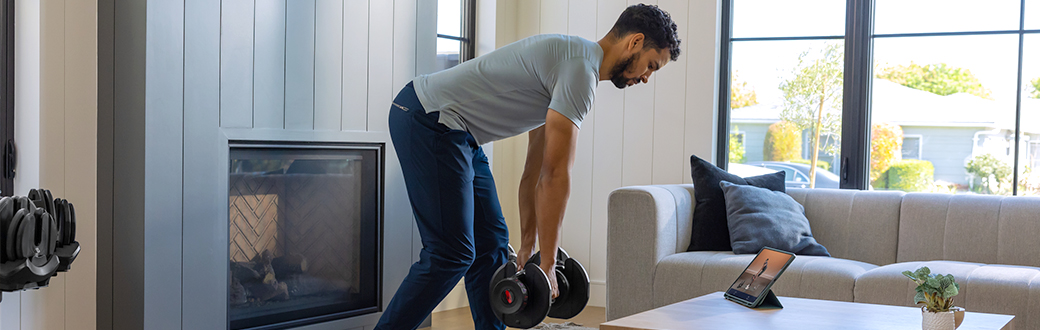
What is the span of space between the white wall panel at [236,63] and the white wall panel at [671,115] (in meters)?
2.16

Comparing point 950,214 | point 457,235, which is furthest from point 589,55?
point 950,214

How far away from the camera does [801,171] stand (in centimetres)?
402

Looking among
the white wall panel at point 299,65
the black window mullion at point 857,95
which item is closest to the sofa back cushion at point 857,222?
the black window mullion at point 857,95

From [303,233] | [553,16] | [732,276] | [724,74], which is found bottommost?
[732,276]

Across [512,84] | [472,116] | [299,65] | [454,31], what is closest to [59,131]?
[299,65]

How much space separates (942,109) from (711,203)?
1.30 meters

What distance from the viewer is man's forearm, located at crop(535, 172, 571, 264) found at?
187cm

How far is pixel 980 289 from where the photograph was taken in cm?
252

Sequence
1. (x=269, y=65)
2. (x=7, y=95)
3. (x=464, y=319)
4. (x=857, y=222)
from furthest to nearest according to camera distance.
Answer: (x=464, y=319) < (x=857, y=222) < (x=269, y=65) < (x=7, y=95)

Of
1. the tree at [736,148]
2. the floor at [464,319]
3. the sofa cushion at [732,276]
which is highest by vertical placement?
the tree at [736,148]

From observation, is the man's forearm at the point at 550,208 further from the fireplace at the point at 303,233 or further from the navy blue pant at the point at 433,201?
the fireplace at the point at 303,233

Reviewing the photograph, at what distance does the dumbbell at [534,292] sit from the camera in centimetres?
189

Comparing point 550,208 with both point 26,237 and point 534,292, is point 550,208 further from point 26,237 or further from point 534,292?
Result: point 26,237

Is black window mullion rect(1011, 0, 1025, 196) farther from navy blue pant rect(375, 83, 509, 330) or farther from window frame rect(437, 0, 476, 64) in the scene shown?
navy blue pant rect(375, 83, 509, 330)
